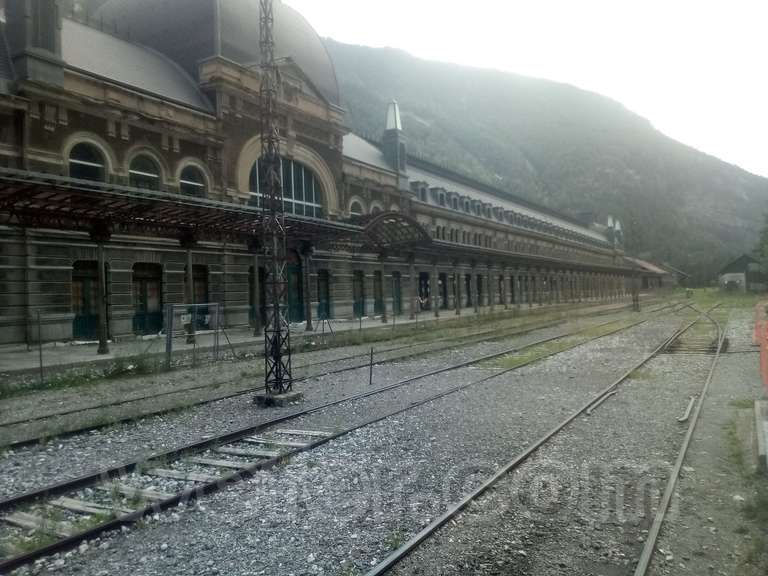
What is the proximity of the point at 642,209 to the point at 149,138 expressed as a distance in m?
Result: 153

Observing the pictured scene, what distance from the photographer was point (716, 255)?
13012 centimetres

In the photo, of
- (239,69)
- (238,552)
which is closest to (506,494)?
(238,552)

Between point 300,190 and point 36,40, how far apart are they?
14929 mm

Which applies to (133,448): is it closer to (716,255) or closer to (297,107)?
(297,107)

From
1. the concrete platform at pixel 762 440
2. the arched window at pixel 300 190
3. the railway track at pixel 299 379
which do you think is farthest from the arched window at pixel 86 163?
the concrete platform at pixel 762 440

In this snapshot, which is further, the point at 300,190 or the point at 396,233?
the point at 300,190

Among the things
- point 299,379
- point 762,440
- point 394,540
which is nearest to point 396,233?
point 299,379

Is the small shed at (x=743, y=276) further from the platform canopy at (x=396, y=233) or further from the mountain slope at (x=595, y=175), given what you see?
the platform canopy at (x=396, y=233)

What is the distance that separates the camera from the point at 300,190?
1292 inches

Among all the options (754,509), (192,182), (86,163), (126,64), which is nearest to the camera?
(754,509)

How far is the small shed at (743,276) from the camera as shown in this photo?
81713 mm

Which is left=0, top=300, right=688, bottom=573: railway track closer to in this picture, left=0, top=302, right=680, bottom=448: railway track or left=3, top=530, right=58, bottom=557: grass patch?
left=3, top=530, right=58, bottom=557: grass patch

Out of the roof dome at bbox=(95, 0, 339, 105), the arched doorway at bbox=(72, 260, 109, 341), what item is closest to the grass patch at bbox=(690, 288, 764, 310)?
the roof dome at bbox=(95, 0, 339, 105)

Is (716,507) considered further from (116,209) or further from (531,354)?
(116,209)
